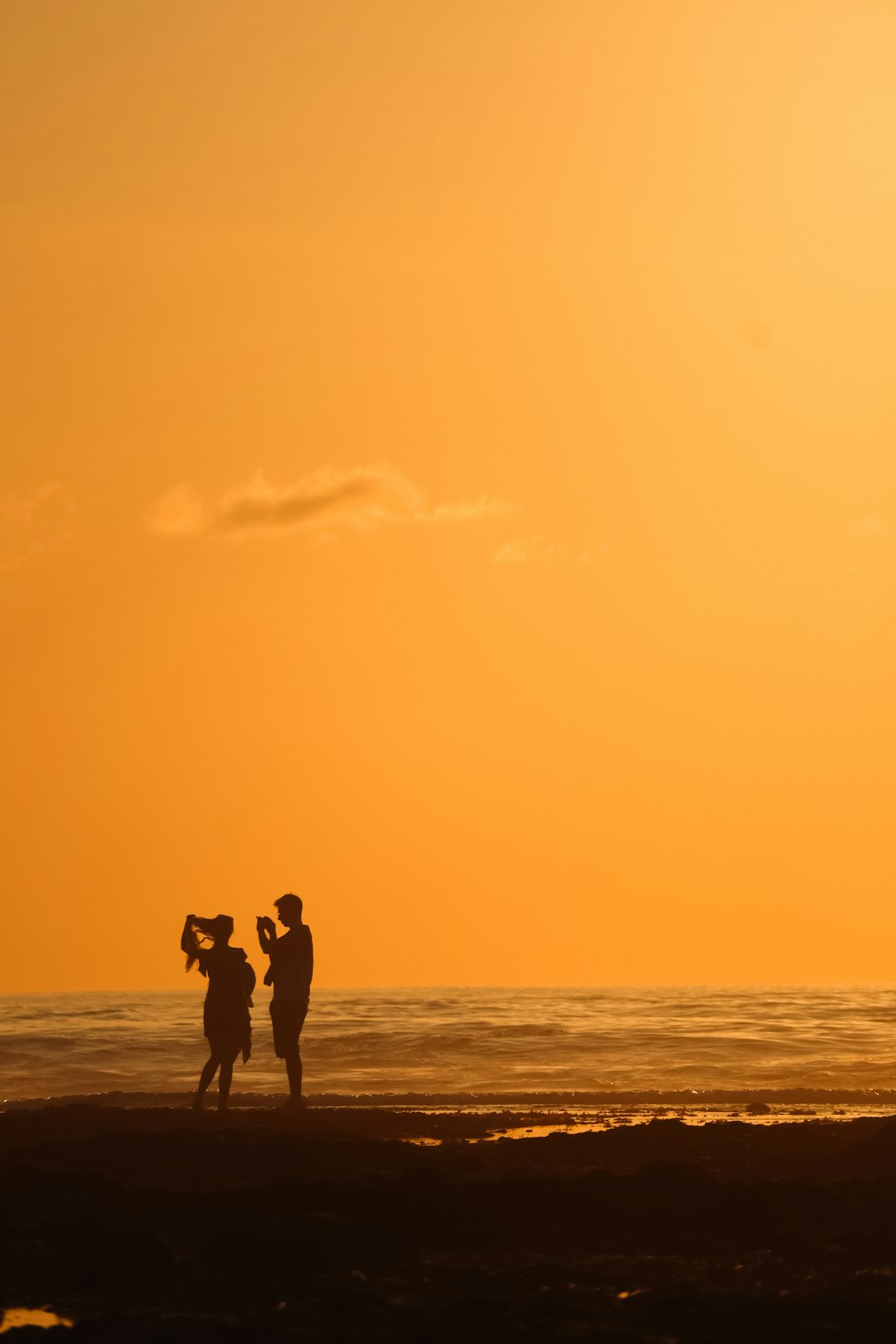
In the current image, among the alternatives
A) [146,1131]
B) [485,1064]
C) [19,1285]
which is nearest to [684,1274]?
[19,1285]

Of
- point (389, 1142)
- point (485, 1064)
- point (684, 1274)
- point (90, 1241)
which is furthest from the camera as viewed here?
point (485, 1064)

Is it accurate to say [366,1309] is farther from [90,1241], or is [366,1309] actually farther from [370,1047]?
[370,1047]

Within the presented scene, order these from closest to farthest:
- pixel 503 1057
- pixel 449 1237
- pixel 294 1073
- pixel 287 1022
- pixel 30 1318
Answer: pixel 30 1318
pixel 449 1237
pixel 287 1022
pixel 294 1073
pixel 503 1057

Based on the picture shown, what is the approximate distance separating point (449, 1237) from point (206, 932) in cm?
809

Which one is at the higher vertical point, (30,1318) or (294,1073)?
(294,1073)

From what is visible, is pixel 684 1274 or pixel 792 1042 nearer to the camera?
pixel 684 1274

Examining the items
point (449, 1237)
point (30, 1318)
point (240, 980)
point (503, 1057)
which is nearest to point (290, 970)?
point (240, 980)

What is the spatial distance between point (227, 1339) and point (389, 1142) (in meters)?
5.71

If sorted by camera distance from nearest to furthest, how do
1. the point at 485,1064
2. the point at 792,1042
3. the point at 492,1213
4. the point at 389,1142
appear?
the point at 492,1213, the point at 389,1142, the point at 485,1064, the point at 792,1042

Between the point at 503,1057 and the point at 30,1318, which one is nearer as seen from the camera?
the point at 30,1318

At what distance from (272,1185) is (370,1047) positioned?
2147 centimetres

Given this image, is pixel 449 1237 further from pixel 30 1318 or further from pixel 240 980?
pixel 240 980

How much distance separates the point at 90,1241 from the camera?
370 inches

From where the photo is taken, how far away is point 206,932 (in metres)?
17.5
